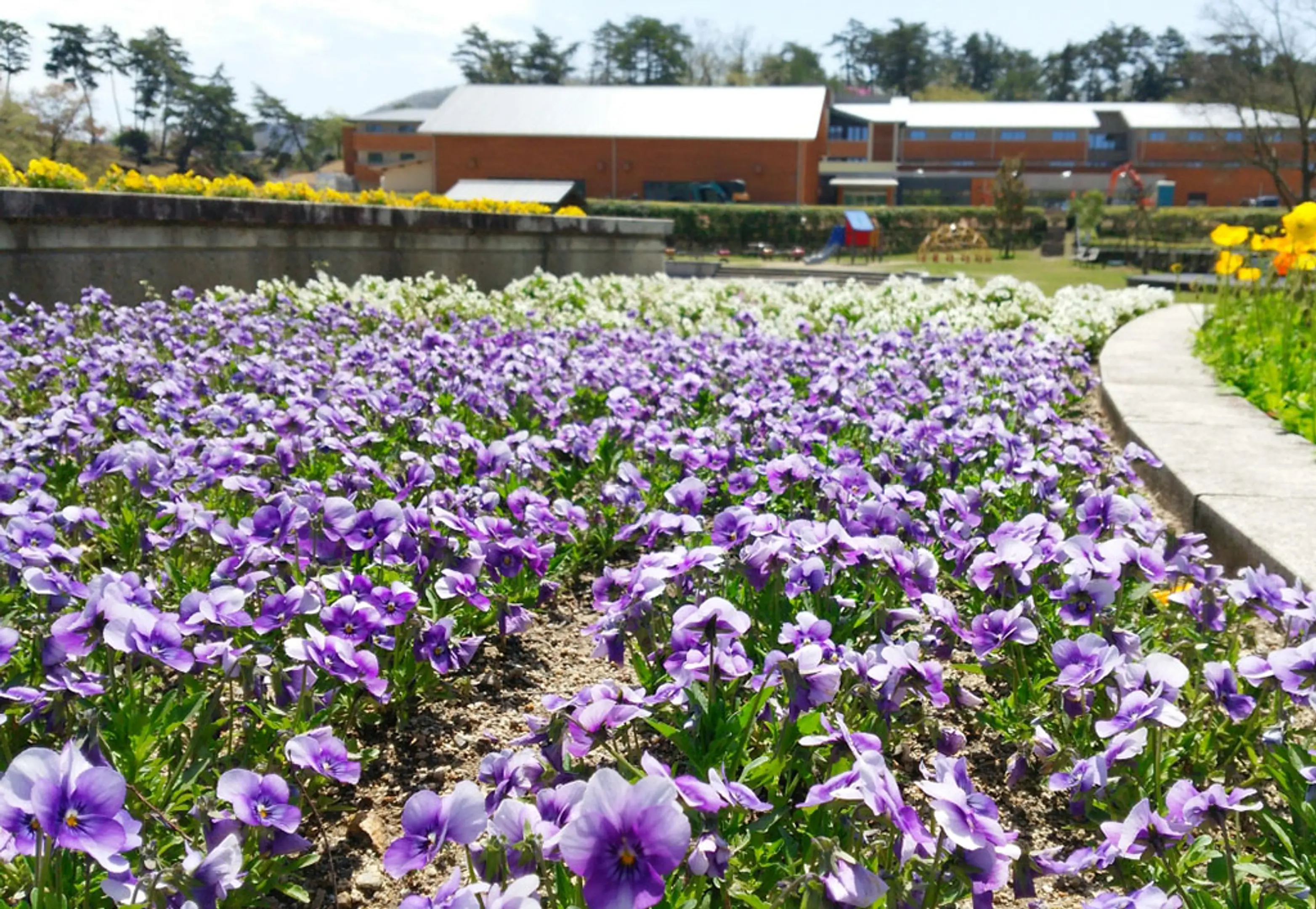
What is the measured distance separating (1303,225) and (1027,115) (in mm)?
59146

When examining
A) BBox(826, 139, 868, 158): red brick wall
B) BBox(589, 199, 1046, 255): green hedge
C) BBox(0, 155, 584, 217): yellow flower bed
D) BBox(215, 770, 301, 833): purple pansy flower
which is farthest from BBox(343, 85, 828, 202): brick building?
BBox(215, 770, 301, 833): purple pansy flower

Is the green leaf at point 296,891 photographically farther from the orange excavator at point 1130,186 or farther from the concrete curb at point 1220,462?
the orange excavator at point 1130,186

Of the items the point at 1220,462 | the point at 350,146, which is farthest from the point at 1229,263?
the point at 350,146

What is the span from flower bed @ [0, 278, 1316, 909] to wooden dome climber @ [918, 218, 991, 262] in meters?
30.8

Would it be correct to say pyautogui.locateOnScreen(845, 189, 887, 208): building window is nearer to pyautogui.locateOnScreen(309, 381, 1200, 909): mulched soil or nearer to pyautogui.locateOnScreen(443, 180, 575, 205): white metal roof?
pyautogui.locateOnScreen(443, 180, 575, 205): white metal roof

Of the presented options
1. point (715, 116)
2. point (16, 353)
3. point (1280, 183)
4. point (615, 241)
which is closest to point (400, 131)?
point (715, 116)

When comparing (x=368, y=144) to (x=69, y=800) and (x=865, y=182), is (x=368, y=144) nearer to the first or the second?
(x=865, y=182)

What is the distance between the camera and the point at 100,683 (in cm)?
192

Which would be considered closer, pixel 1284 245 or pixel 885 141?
pixel 1284 245

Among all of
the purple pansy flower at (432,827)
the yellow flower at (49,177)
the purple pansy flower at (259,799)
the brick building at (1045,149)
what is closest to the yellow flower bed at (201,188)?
the yellow flower at (49,177)

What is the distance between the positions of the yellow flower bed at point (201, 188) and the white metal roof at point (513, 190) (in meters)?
26.6

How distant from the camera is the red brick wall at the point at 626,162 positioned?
44.0m

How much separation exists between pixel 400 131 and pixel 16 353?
64644 mm

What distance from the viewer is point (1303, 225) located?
558 centimetres
